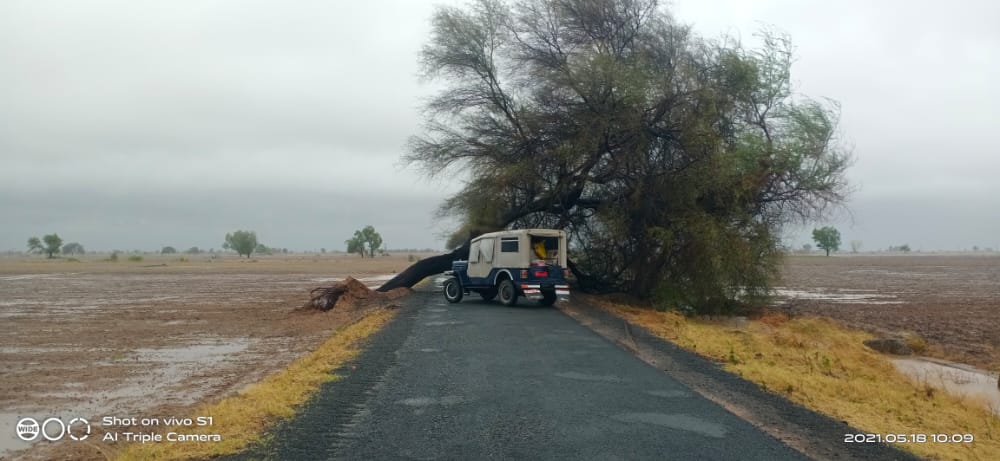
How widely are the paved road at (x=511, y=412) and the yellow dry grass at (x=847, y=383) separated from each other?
167cm

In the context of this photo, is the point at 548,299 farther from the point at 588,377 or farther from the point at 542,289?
the point at 588,377

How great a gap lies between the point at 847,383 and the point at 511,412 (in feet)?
20.1

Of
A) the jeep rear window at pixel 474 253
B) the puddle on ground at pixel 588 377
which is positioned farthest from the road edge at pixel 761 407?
the jeep rear window at pixel 474 253

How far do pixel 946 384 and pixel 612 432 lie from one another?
9.73m

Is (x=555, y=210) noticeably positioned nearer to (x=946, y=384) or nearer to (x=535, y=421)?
(x=946, y=384)

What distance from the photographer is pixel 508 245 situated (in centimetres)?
2367

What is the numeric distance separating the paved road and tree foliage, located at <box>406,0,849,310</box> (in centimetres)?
1290

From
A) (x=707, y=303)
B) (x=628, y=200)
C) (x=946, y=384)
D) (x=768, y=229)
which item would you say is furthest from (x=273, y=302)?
(x=946, y=384)

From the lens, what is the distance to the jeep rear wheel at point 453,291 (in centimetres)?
2614

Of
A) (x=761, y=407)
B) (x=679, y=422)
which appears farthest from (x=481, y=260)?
(x=679, y=422)

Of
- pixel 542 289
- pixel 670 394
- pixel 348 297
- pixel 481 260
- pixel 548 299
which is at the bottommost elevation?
pixel 670 394

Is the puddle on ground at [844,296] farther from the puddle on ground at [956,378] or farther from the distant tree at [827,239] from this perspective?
the distant tree at [827,239]

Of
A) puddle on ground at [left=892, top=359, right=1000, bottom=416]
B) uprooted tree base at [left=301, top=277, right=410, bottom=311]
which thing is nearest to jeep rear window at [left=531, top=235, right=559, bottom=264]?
uprooted tree base at [left=301, top=277, right=410, bottom=311]

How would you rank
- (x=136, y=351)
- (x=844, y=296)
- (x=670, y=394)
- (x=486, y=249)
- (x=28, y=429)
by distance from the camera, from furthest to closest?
(x=844, y=296) → (x=486, y=249) → (x=136, y=351) → (x=670, y=394) → (x=28, y=429)
